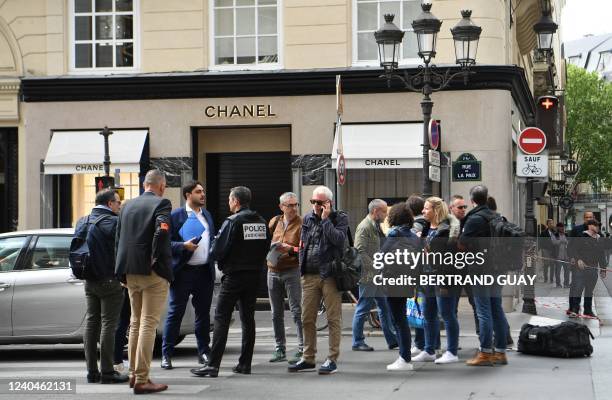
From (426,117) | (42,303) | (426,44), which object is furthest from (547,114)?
(42,303)

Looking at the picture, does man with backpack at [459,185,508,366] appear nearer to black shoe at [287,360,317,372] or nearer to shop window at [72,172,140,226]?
black shoe at [287,360,317,372]

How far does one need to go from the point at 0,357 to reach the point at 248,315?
12.4ft

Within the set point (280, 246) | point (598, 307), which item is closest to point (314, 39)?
point (598, 307)

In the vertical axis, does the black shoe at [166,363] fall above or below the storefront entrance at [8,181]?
below

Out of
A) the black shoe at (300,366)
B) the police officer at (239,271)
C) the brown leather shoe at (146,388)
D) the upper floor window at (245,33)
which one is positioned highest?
the upper floor window at (245,33)

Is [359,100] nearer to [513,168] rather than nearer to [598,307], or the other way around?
[513,168]

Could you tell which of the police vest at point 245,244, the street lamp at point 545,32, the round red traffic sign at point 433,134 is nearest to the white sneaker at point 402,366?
the police vest at point 245,244

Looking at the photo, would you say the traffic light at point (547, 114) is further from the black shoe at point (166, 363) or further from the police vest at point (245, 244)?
the black shoe at point (166, 363)

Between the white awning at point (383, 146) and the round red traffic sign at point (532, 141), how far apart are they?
1.87 meters

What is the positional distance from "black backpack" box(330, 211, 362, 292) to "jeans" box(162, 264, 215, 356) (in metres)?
1.52

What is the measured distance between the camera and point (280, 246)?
39.4 ft

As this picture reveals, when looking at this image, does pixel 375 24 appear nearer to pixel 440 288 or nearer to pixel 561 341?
pixel 561 341

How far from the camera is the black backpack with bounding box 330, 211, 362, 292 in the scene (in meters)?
11.0

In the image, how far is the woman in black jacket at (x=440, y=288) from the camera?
38.9 ft
